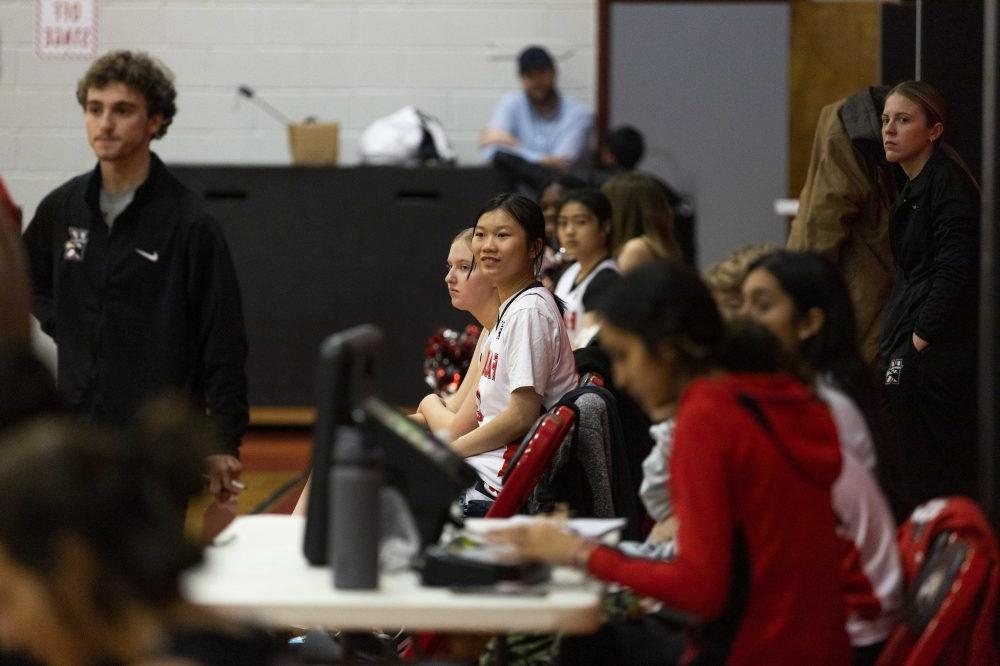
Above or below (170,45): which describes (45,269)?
below

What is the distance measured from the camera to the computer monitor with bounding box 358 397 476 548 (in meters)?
2.18

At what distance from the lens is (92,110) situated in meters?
3.39

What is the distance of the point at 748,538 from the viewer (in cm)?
209

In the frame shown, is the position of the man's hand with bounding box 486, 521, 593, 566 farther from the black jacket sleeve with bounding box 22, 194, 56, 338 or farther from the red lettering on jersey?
the black jacket sleeve with bounding box 22, 194, 56, 338

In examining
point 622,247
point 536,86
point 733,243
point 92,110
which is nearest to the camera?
point 92,110

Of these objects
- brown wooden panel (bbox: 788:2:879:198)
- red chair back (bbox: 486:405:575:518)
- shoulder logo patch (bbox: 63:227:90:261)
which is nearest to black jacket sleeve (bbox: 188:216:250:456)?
shoulder logo patch (bbox: 63:227:90:261)

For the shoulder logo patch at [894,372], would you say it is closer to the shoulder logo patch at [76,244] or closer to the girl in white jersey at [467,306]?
the girl in white jersey at [467,306]

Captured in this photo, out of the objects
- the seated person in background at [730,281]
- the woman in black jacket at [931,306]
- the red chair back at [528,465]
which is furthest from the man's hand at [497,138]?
the seated person in background at [730,281]

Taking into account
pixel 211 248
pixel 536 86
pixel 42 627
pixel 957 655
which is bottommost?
pixel 957 655

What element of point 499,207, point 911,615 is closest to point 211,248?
point 499,207

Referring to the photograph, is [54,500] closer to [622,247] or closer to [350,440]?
[350,440]

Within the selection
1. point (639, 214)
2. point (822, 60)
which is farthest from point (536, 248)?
point (822, 60)

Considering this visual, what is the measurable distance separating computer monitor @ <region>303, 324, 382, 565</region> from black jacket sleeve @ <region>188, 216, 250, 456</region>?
3.69ft

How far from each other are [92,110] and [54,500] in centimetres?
213
